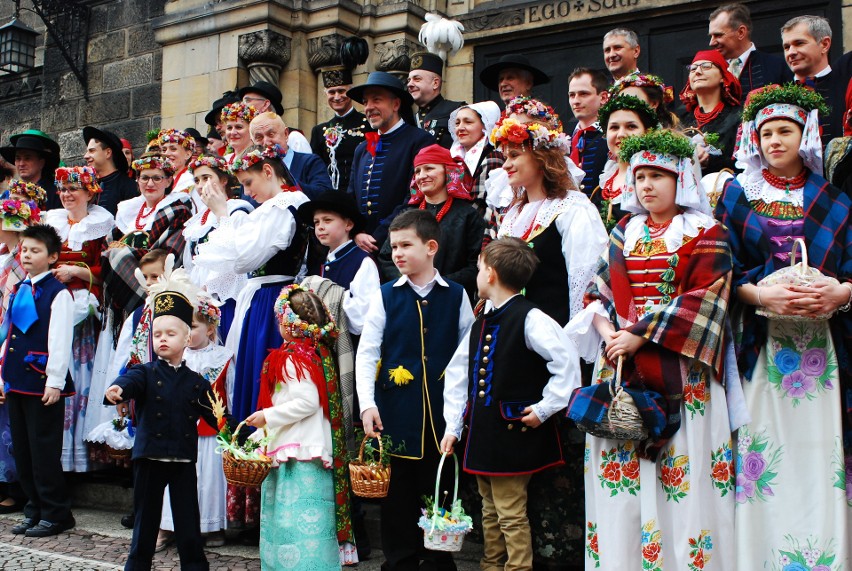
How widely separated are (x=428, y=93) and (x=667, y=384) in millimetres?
3850

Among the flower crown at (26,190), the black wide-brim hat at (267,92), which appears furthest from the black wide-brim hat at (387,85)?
the flower crown at (26,190)

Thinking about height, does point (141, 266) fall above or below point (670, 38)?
below

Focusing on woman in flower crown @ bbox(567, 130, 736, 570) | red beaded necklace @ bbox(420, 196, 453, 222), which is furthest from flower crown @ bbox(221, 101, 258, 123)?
woman in flower crown @ bbox(567, 130, 736, 570)

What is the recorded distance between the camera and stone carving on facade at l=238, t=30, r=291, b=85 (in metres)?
9.20

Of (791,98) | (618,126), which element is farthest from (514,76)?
(791,98)

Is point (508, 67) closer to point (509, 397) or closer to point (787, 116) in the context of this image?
point (787, 116)

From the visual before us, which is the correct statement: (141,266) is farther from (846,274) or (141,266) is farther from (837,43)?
(837,43)

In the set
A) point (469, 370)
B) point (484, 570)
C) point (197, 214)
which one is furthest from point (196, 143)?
point (484, 570)

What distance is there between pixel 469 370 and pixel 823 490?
1.64m

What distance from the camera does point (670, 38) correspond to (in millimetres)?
8047

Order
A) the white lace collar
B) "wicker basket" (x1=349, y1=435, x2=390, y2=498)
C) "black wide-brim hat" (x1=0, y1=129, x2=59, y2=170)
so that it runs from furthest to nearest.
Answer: "black wide-brim hat" (x1=0, y1=129, x2=59, y2=170), the white lace collar, "wicker basket" (x1=349, y1=435, x2=390, y2=498)

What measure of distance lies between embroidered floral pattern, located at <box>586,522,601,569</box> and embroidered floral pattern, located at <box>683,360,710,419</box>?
0.67 m

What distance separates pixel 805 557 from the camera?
396cm

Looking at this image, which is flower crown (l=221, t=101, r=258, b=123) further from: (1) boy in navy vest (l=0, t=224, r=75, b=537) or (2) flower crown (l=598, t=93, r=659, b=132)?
(2) flower crown (l=598, t=93, r=659, b=132)
